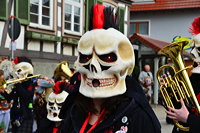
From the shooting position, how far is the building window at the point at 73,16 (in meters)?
13.1

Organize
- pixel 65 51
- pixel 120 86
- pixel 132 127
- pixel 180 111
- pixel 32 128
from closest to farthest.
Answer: pixel 132 127 → pixel 120 86 → pixel 180 111 → pixel 32 128 → pixel 65 51

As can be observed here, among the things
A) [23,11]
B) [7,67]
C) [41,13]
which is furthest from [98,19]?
[41,13]

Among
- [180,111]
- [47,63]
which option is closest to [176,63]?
[180,111]

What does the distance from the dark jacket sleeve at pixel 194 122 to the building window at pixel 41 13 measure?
898cm

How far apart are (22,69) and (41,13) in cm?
520

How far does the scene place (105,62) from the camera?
250 centimetres

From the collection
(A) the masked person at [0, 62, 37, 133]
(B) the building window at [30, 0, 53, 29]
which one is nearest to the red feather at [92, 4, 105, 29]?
(A) the masked person at [0, 62, 37, 133]

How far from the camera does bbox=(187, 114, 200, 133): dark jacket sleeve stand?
2949 millimetres

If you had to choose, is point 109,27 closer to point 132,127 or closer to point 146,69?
point 132,127

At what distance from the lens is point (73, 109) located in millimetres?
2691

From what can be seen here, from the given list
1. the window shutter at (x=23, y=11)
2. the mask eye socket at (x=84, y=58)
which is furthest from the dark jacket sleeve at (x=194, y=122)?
the window shutter at (x=23, y=11)

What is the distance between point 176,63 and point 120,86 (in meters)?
0.92

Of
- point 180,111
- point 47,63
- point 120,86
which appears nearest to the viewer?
point 120,86

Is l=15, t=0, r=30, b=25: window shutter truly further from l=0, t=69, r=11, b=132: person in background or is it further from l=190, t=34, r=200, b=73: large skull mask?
l=190, t=34, r=200, b=73: large skull mask
